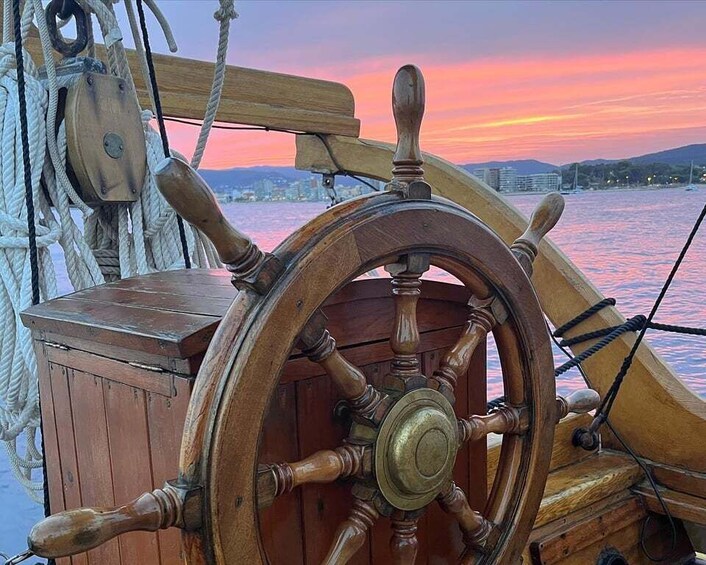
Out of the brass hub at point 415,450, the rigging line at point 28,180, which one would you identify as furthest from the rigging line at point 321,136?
the brass hub at point 415,450

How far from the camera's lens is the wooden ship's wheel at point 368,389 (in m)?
0.77

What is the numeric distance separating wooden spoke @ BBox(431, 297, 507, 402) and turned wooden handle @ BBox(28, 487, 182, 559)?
441mm

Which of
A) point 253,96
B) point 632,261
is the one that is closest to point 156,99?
point 253,96

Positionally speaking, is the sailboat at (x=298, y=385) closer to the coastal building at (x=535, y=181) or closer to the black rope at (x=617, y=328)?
the black rope at (x=617, y=328)

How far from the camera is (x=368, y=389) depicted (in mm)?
939

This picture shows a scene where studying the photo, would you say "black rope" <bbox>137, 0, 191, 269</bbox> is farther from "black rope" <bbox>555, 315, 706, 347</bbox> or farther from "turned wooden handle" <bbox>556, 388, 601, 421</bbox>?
"black rope" <bbox>555, 315, 706, 347</bbox>

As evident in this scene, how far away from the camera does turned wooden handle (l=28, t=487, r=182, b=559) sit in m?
0.67

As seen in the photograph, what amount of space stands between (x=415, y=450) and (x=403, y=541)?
0.52ft

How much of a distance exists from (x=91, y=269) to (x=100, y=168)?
0.24m

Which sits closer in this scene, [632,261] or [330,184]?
[330,184]

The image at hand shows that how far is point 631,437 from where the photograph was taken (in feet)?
7.22

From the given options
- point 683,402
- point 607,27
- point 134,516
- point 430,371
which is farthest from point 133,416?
point 607,27

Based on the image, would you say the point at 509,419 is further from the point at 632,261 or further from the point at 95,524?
the point at 632,261

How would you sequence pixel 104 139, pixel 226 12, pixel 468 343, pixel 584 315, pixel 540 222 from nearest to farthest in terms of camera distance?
pixel 468 343, pixel 540 222, pixel 104 139, pixel 226 12, pixel 584 315
